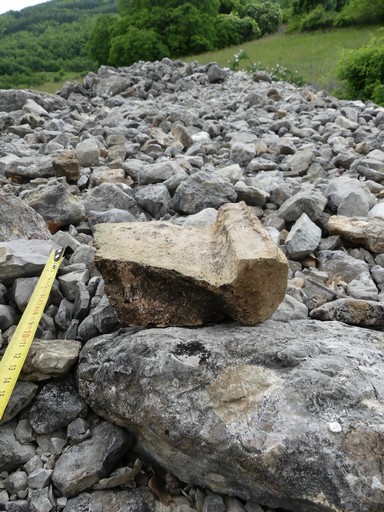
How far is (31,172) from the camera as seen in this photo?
4.73m

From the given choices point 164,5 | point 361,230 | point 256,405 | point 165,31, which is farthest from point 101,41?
point 256,405

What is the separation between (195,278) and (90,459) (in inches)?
33.9

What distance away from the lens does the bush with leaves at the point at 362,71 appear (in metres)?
11.2

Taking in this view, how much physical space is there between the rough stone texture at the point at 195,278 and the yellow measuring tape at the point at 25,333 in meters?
0.42

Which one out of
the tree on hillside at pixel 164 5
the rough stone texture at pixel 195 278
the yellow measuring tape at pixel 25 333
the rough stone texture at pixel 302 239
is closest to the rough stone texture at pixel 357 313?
the rough stone texture at pixel 195 278

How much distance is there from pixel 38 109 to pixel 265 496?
8.16 m

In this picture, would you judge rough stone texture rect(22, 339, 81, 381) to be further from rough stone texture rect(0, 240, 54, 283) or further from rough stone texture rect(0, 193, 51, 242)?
rough stone texture rect(0, 193, 51, 242)

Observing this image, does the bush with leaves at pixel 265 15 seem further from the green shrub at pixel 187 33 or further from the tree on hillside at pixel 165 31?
the green shrub at pixel 187 33

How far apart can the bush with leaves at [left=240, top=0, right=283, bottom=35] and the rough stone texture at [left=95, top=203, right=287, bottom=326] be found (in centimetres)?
3121

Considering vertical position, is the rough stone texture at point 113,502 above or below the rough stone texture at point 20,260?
below

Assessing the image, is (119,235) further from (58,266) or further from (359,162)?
(359,162)

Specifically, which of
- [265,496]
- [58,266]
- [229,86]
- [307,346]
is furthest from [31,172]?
[229,86]

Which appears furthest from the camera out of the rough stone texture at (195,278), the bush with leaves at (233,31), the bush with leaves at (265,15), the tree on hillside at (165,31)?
the bush with leaves at (265,15)

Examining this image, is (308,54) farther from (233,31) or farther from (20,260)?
(20,260)
